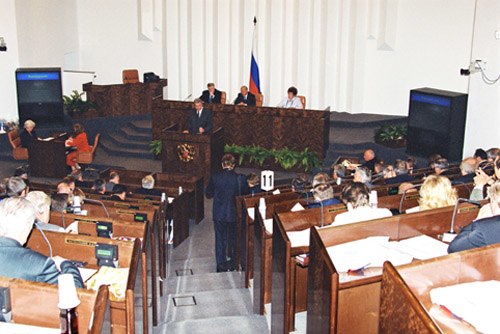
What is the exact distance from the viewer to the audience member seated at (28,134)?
40.2 ft

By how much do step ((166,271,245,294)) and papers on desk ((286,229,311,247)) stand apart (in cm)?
201

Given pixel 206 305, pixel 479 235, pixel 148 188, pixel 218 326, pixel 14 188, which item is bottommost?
pixel 206 305

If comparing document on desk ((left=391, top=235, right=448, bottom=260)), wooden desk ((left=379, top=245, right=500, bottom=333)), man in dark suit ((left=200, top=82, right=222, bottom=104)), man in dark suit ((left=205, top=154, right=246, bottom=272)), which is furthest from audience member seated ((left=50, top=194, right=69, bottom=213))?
man in dark suit ((left=200, top=82, right=222, bottom=104))

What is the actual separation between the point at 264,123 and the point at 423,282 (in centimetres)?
920

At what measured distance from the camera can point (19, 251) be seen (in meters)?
3.87

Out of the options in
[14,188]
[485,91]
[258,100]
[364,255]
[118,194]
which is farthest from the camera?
[258,100]

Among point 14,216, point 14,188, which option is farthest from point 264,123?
point 14,216

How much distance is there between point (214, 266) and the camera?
8.48 metres

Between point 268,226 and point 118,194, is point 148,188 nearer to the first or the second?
point 118,194

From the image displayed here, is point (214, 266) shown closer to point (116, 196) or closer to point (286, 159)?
point (116, 196)

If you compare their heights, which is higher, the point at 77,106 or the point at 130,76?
the point at 130,76

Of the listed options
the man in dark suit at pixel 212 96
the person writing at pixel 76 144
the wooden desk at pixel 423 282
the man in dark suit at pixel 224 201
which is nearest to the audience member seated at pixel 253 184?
the man in dark suit at pixel 224 201

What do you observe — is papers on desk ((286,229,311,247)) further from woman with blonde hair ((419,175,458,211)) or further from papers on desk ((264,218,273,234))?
woman with blonde hair ((419,175,458,211))

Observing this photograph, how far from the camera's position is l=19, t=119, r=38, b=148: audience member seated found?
1225 cm
